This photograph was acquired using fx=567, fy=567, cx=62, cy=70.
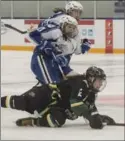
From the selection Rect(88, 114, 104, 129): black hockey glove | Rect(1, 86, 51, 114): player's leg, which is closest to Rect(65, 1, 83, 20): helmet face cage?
Rect(1, 86, 51, 114): player's leg

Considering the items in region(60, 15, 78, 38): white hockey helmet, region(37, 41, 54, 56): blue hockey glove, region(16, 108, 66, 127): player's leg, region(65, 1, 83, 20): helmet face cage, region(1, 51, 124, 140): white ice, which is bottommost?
region(1, 51, 124, 140): white ice

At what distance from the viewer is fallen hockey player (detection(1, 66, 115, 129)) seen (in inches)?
142

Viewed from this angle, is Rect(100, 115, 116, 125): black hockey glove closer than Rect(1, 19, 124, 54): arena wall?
Yes

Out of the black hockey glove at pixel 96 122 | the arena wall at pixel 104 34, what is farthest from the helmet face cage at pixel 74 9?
the arena wall at pixel 104 34

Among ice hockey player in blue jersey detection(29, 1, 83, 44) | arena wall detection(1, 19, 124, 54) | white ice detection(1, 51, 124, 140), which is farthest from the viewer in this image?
arena wall detection(1, 19, 124, 54)

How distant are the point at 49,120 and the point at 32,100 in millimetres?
171

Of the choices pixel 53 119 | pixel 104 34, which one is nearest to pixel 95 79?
pixel 53 119

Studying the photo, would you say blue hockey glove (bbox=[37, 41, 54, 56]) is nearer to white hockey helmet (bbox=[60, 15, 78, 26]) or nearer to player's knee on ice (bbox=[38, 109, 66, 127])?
white hockey helmet (bbox=[60, 15, 78, 26])

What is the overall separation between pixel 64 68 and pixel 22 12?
387 inches

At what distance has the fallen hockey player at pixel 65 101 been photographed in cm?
360

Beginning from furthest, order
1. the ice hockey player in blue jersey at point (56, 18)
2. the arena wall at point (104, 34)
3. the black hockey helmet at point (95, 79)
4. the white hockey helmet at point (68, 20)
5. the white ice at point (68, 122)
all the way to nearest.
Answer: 1. the arena wall at point (104, 34)
2. the ice hockey player in blue jersey at point (56, 18)
3. the white hockey helmet at point (68, 20)
4. the black hockey helmet at point (95, 79)
5. the white ice at point (68, 122)

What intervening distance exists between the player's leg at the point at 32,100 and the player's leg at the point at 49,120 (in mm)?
74

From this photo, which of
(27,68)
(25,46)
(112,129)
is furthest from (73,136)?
(25,46)

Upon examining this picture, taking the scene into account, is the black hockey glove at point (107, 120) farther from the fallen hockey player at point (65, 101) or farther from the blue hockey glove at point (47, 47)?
the blue hockey glove at point (47, 47)
